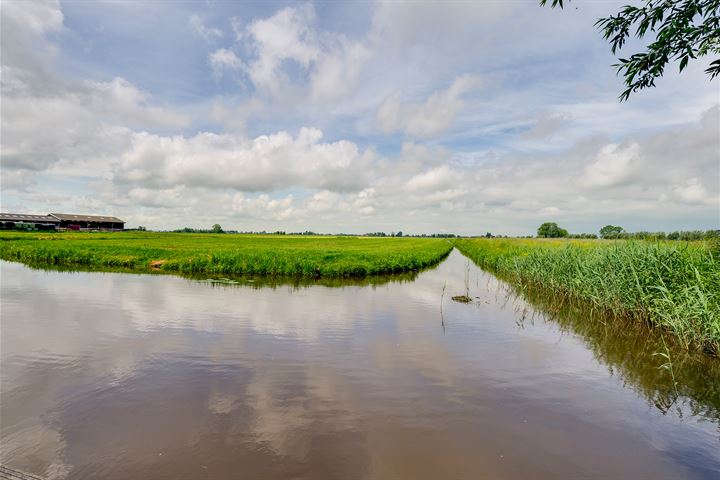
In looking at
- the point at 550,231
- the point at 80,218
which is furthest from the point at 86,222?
the point at 550,231

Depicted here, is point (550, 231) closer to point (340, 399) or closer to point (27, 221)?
point (340, 399)

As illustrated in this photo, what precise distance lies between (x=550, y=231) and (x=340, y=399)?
13904 centimetres

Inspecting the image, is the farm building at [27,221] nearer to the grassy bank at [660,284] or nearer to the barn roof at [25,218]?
the barn roof at [25,218]

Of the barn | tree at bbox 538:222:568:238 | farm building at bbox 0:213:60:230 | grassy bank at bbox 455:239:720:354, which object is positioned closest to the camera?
grassy bank at bbox 455:239:720:354

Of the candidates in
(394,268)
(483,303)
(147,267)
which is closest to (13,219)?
(147,267)

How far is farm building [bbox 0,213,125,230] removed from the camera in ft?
274

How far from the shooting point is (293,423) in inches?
218

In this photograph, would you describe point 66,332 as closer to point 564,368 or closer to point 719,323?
point 564,368

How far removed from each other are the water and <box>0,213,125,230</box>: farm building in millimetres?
98003

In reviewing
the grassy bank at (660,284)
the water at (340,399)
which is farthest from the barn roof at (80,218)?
the grassy bank at (660,284)

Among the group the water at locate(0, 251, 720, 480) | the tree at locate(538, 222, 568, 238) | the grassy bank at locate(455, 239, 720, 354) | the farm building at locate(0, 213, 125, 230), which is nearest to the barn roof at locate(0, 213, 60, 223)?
the farm building at locate(0, 213, 125, 230)

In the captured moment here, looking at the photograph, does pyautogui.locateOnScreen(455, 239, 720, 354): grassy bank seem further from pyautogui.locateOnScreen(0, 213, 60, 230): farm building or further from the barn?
the barn

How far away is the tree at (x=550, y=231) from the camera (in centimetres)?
11988

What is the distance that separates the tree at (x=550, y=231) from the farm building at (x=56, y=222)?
13714 centimetres
